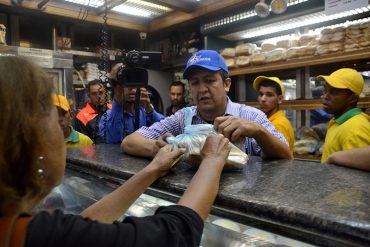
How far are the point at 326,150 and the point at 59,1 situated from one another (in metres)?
3.07

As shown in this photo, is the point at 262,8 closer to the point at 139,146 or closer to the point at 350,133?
the point at 350,133

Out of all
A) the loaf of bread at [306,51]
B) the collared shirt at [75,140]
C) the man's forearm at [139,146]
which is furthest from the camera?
the loaf of bread at [306,51]

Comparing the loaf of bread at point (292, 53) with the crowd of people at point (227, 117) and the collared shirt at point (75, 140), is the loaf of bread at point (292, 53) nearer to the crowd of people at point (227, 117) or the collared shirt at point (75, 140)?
the crowd of people at point (227, 117)

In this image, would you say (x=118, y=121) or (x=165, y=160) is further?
(x=118, y=121)

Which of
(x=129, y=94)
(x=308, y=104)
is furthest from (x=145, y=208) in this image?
(x=308, y=104)

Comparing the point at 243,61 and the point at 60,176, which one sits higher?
the point at 243,61

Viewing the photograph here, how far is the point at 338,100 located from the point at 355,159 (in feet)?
4.45

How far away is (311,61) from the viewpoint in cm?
269

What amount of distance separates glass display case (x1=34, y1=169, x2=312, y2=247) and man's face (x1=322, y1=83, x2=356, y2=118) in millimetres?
1663

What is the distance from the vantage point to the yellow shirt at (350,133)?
1.80 meters

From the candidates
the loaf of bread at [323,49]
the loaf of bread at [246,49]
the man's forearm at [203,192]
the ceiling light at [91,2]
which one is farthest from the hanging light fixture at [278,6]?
the man's forearm at [203,192]

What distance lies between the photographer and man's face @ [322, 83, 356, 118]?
2203 millimetres

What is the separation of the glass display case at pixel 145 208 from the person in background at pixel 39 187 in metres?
0.21

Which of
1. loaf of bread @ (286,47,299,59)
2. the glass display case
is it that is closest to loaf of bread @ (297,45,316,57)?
loaf of bread @ (286,47,299,59)
